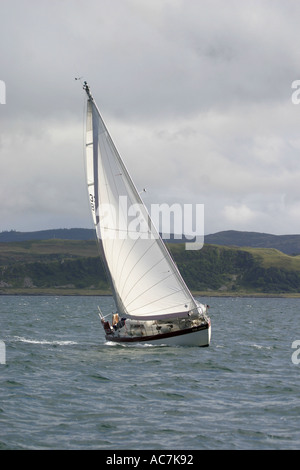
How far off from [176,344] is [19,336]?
20.0 metres

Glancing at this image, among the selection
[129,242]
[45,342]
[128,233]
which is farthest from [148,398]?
[45,342]

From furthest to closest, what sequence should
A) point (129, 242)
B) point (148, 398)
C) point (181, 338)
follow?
point (181, 338), point (129, 242), point (148, 398)

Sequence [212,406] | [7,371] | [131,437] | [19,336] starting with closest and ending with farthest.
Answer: [131,437]
[212,406]
[7,371]
[19,336]

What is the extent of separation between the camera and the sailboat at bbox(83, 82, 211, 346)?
146ft

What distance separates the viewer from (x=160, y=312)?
45.3m

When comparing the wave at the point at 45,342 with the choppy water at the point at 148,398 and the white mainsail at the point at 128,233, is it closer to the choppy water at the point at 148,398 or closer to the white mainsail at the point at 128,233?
the choppy water at the point at 148,398

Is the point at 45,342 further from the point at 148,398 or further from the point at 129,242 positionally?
the point at 148,398

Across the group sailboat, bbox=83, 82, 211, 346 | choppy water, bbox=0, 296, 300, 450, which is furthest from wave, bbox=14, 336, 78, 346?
sailboat, bbox=83, 82, 211, 346

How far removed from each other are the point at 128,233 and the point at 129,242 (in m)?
0.66

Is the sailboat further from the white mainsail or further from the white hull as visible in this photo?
the white hull

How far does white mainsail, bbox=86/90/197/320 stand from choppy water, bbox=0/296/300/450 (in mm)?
3934

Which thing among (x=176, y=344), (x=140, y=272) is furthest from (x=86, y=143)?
(x=176, y=344)

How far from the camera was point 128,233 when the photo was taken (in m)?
45.1
